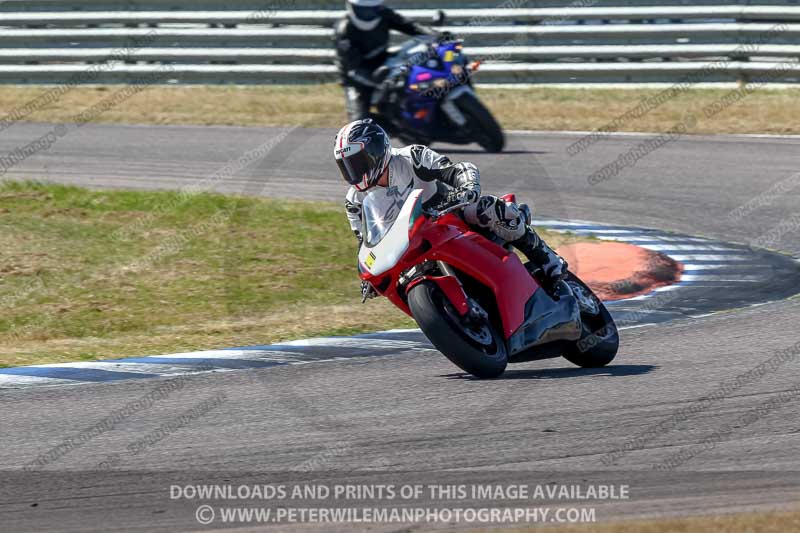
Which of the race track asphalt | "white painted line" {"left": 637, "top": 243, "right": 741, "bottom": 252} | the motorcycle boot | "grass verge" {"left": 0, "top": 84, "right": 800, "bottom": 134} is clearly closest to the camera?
the race track asphalt

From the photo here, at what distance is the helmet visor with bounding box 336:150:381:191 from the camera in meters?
6.83

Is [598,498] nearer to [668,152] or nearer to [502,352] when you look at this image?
[502,352]

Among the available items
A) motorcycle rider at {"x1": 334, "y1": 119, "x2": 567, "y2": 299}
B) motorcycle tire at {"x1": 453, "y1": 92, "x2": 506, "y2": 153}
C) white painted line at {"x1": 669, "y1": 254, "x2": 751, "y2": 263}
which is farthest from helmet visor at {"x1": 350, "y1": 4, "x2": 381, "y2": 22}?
motorcycle rider at {"x1": 334, "y1": 119, "x2": 567, "y2": 299}

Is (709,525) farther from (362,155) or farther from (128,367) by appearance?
(128,367)

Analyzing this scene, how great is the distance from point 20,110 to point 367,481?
630 inches

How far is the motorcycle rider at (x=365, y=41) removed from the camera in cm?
1622

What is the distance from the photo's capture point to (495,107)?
18.7 meters

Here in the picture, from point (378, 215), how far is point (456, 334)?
0.79 meters

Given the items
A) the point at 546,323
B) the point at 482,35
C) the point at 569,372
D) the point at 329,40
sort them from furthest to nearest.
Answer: the point at 329,40
the point at 482,35
the point at 569,372
the point at 546,323

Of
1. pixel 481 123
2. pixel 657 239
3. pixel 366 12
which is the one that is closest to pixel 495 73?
pixel 366 12

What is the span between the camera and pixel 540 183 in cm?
1438

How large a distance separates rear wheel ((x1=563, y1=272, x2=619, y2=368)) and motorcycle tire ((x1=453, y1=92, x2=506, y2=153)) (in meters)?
8.11

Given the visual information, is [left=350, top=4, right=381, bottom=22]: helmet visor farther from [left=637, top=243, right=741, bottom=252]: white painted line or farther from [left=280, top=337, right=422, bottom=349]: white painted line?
[left=280, top=337, right=422, bottom=349]: white painted line
